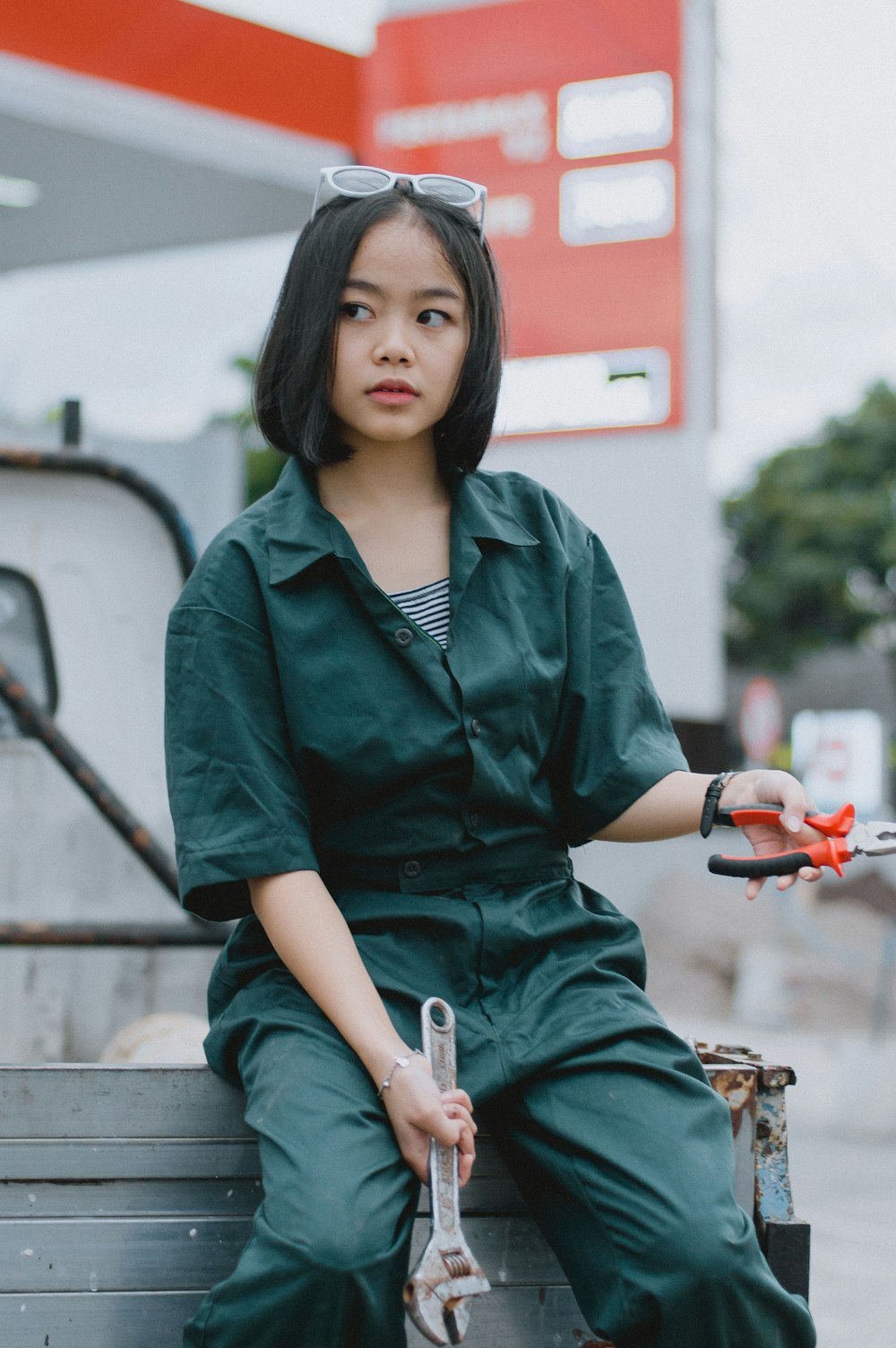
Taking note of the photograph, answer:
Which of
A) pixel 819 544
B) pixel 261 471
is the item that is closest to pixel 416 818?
pixel 261 471

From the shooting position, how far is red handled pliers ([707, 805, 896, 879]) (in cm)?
152

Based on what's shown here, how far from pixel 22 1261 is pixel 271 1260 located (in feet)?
1.04

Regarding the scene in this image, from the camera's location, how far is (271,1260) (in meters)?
1.36

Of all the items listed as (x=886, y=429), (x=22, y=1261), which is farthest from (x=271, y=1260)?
(x=886, y=429)

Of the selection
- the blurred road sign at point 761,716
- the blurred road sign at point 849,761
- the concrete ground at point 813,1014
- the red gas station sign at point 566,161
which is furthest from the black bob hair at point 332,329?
the blurred road sign at point 761,716

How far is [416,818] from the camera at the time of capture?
1649 millimetres

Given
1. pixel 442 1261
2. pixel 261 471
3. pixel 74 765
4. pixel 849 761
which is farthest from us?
pixel 261 471

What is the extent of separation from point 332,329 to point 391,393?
0.32 feet

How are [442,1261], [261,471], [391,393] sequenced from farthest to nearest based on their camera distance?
[261,471]
[391,393]
[442,1261]

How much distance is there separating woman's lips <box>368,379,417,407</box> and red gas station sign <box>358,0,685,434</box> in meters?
7.34

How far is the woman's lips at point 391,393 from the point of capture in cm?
173

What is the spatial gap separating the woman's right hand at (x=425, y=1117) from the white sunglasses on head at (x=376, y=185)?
984mm

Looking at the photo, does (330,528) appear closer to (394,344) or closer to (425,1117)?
(394,344)

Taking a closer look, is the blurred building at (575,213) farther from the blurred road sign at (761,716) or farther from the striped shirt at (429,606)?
the striped shirt at (429,606)
